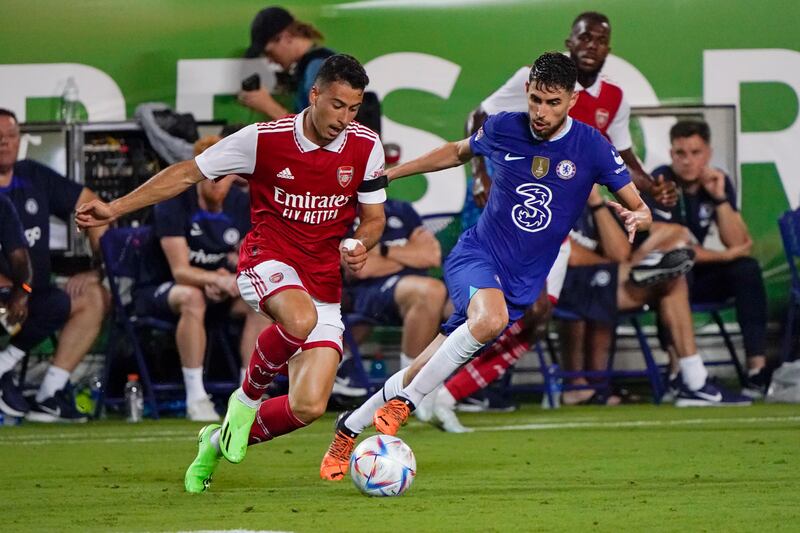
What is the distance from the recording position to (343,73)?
642cm

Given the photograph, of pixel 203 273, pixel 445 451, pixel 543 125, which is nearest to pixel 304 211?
pixel 543 125

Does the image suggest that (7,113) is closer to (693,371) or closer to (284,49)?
(284,49)

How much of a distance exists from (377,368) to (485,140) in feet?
14.4

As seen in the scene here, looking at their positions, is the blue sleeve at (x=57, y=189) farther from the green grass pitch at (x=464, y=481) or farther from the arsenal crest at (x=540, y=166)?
the arsenal crest at (x=540, y=166)

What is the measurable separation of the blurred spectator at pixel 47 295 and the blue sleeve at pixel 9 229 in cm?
34

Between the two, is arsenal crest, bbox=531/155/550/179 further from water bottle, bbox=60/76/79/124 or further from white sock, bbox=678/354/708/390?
water bottle, bbox=60/76/79/124

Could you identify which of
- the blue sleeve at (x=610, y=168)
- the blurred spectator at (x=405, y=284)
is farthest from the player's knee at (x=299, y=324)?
the blurred spectator at (x=405, y=284)

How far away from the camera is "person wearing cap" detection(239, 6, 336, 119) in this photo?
38.0 ft

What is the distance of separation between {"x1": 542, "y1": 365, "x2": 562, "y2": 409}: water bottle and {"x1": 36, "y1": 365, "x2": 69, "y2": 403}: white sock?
3.68 metres

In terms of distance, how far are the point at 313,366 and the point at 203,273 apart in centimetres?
461

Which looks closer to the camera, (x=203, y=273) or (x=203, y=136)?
(x=203, y=273)

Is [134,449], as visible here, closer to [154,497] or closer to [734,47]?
[154,497]

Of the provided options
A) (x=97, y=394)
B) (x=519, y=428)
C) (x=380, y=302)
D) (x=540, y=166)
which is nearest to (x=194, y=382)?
(x=97, y=394)

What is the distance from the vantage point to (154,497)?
621cm
